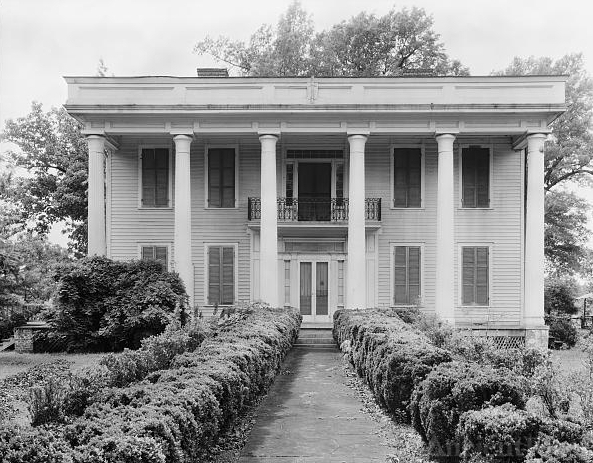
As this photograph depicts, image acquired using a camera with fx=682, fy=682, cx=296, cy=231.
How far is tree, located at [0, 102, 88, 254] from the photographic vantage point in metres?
34.3

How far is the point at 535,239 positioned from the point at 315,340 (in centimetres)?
807

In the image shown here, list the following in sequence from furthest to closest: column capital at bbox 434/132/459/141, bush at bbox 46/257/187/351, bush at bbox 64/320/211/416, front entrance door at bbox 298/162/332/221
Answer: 1. front entrance door at bbox 298/162/332/221
2. column capital at bbox 434/132/459/141
3. bush at bbox 46/257/187/351
4. bush at bbox 64/320/211/416

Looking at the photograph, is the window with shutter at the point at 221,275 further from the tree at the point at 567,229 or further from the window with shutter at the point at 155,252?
the tree at the point at 567,229

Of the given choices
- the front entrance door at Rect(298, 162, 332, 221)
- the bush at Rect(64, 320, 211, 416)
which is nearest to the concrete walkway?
the bush at Rect(64, 320, 211, 416)

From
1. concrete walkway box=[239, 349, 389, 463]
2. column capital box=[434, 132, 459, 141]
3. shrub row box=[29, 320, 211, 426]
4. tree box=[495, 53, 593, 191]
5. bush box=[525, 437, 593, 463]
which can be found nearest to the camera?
bush box=[525, 437, 593, 463]

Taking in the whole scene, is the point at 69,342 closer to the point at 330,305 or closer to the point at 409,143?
the point at 330,305

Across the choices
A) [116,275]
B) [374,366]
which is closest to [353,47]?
[116,275]

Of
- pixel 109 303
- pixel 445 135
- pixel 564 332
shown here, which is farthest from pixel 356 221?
pixel 564 332

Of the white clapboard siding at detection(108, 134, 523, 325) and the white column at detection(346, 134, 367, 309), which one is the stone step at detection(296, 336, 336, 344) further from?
the white clapboard siding at detection(108, 134, 523, 325)

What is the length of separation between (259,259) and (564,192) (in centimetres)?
1683

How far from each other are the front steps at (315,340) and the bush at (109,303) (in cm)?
367

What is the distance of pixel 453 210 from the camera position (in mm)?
23062

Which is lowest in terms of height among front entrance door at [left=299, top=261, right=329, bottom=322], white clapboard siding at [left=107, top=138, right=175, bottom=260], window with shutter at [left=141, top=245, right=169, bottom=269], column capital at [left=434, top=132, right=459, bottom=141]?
front entrance door at [left=299, top=261, right=329, bottom=322]

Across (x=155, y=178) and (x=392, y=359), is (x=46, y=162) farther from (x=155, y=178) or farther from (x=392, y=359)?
(x=392, y=359)
